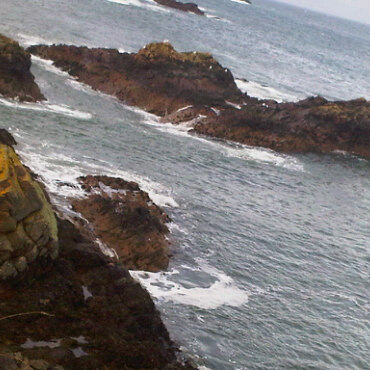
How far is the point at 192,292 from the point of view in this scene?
19125mm

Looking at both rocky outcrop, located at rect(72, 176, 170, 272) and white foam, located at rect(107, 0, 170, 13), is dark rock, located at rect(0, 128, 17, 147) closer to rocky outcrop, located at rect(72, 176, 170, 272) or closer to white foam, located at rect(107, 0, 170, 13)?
rocky outcrop, located at rect(72, 176, 170, 272)

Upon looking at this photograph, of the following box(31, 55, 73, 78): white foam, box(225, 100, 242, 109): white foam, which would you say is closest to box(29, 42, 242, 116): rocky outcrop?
box(31, 55, 73, 78): white foam

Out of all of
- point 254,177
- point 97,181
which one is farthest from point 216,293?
point 254,177

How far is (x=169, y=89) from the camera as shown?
45.3m

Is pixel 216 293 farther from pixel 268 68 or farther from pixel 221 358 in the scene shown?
pixel 268 68

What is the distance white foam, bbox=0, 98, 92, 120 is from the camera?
33.6 m

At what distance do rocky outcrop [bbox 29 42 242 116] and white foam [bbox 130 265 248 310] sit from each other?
24887mm

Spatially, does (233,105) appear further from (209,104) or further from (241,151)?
(241,151)

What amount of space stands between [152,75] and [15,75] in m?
13.4

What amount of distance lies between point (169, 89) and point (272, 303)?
1118 inches

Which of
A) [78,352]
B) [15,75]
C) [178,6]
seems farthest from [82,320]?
[178,6]

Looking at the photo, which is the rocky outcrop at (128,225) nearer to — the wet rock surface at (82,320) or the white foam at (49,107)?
the wet rock surface at (82,320)

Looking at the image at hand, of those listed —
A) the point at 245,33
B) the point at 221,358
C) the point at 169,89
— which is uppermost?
the point at 245,33

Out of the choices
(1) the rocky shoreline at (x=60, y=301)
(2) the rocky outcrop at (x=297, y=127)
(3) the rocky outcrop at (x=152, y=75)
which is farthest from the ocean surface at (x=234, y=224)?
(1) the rocky shoreline at (x=60, y=301)
